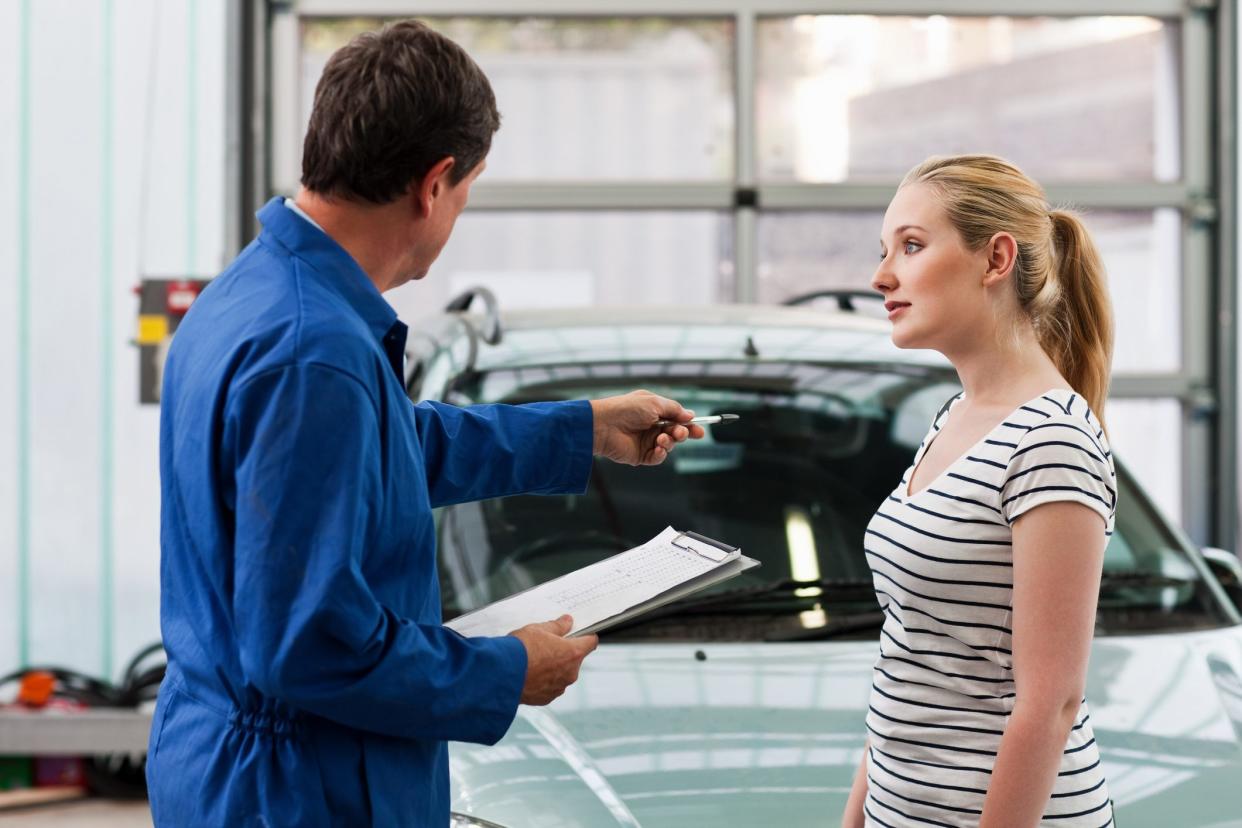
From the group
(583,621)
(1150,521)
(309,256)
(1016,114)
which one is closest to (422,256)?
(309,256)

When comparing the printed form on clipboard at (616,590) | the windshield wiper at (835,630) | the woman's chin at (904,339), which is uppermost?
the woman's chin at (904,339)

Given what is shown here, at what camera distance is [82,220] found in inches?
196

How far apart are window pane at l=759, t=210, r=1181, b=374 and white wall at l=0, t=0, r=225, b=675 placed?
2432 millimetres

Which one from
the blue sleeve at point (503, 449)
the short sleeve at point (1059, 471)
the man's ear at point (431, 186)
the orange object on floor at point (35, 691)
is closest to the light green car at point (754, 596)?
the blue sleeve at point (503, 449)

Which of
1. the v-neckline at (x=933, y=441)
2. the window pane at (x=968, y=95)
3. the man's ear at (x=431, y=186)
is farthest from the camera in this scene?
the window pane at (x=968, y=95)

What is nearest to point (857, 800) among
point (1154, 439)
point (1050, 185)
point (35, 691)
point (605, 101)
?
point (35, 691)

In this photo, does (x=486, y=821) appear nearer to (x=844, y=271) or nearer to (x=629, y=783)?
(x=629, y=783)

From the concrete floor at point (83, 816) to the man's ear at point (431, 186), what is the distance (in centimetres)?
363

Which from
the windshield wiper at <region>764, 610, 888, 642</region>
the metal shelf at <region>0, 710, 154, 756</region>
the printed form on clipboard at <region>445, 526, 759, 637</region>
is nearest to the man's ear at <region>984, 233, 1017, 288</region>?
the printed form on clipboard at <region>445, 526, 759, 637</region>

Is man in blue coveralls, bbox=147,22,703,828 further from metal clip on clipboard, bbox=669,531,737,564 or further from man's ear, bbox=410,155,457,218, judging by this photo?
metal clip on clipboard, bbox=669,531,737,564

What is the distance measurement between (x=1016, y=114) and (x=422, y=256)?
4767 millimetres

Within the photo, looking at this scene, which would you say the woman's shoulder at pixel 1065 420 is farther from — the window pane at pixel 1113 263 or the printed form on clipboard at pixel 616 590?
the window pane at pixel 1113 263

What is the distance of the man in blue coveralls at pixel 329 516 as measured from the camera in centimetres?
115

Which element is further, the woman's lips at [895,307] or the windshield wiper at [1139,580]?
the windshield wiper at [1139,580]
